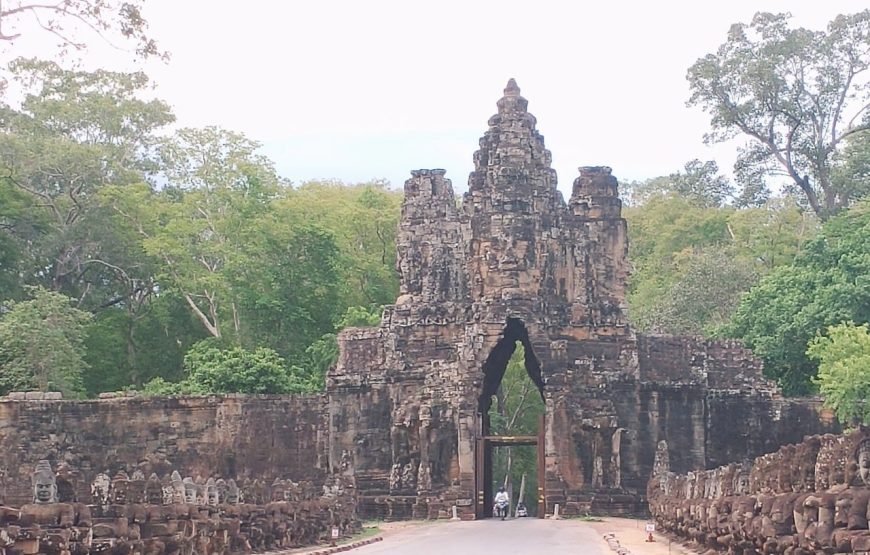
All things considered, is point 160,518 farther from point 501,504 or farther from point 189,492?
point 501,504

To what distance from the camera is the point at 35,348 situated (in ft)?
145

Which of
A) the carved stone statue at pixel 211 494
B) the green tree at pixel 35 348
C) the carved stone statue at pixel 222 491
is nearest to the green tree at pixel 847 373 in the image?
the carved stone statue at pixel 222 491

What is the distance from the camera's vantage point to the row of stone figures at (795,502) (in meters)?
12.0

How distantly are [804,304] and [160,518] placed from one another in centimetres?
2772

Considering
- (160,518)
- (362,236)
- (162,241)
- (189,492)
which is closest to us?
(160,518)

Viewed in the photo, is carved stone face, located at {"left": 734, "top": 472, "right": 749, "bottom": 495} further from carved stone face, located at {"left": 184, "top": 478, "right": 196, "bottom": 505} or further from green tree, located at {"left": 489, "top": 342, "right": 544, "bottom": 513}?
green tree, located at {"left": 489, "top": 342, "right": 544, "bottom": 513}

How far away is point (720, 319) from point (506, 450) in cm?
923

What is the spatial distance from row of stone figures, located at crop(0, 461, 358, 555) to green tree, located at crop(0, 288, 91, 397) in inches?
790

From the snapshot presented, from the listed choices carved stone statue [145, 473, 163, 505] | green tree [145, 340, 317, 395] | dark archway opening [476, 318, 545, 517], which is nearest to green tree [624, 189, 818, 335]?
dark archway opening [476, 318, 545, 517]

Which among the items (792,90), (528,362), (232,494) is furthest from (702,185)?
(232,494)

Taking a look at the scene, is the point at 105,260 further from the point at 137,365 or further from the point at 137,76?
the point at 137,76

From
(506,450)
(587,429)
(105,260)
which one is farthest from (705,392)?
(105,260)

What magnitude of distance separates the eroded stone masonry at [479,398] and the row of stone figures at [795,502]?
13.1 m

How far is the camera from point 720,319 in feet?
168
